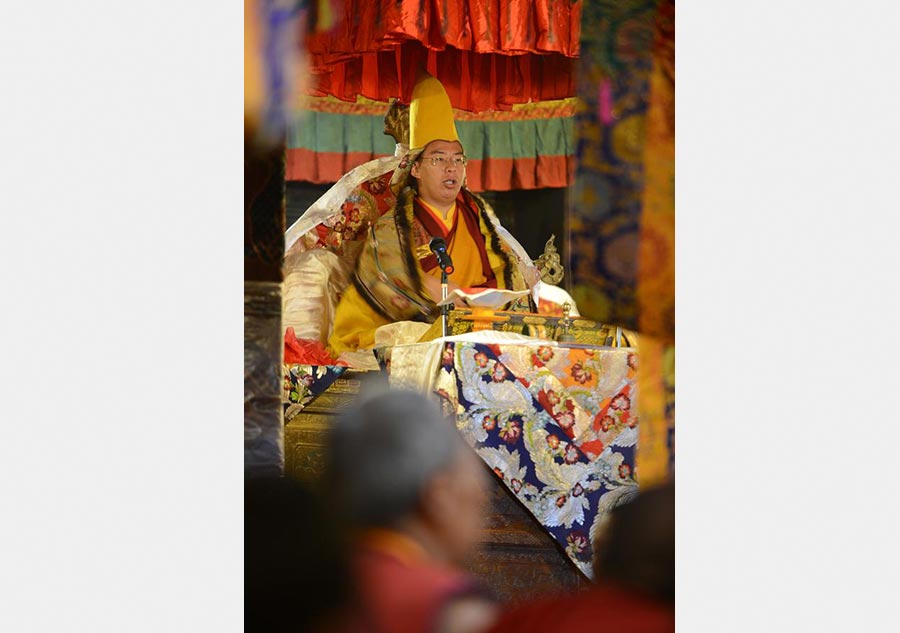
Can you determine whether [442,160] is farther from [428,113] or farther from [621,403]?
[621,403]

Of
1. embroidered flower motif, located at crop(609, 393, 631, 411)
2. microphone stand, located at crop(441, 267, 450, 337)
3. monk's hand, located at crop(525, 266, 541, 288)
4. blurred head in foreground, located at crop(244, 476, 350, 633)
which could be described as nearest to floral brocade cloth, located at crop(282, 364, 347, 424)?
blurred head in foreground, located at crop(244, 476, 350, 633)

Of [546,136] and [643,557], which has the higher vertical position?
[546,136]

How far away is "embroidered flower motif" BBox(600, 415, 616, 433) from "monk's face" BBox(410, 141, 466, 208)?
1.08 m

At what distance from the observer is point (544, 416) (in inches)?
227

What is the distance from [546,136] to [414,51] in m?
0.64

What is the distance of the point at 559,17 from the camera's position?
6023 millimetres

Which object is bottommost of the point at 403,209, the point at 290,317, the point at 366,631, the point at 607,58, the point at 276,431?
the point at 366,631

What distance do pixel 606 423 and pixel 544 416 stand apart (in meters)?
Result: 0.26

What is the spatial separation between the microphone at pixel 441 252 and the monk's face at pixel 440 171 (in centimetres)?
15

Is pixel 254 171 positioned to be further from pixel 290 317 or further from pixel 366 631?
pixel 366 631

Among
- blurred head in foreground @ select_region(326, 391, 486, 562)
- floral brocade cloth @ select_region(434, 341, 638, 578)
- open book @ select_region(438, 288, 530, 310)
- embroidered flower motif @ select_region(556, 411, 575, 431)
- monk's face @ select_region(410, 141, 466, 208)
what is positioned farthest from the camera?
monk's face @ select_region(410, 141, 466, 208)

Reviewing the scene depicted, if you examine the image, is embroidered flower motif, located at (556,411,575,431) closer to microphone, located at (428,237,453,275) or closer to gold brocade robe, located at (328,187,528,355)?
gold brocade robe, located at (328,187,528,355)

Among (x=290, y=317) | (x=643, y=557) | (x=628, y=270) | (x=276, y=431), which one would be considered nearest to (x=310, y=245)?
(x=290, y=317)

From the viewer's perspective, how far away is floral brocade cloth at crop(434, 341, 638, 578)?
5.67m
